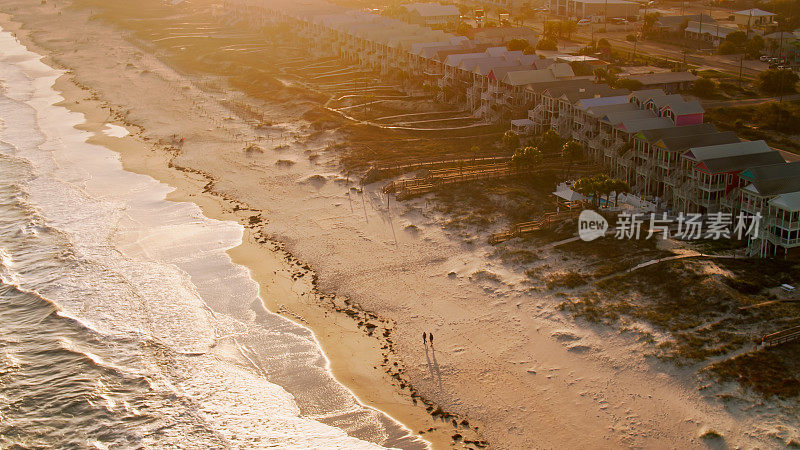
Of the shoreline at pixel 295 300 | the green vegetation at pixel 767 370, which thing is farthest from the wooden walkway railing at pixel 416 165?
the green vegetation at pixel 767 370

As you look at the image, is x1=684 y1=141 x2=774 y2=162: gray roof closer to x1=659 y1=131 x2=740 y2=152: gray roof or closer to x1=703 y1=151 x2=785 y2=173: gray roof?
x1=703 y1=151 x2=785 y2=173: gray roof

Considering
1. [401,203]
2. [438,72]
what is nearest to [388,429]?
[401,203]

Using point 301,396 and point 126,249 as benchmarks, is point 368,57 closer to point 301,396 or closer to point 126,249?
point 126,249

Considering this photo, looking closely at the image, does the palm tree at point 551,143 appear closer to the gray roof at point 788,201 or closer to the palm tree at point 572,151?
the palm tree at point 572,151

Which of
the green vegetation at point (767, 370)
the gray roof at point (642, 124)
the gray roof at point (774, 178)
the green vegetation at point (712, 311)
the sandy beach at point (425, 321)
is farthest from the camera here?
the gray roof at point (642, 124)

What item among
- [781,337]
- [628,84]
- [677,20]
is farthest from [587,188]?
[677,20]

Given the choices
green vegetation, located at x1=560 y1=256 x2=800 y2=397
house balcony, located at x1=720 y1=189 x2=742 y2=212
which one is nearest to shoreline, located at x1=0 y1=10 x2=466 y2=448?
green vegetation, located at x1=560 y1=256 x2=800 y2=397

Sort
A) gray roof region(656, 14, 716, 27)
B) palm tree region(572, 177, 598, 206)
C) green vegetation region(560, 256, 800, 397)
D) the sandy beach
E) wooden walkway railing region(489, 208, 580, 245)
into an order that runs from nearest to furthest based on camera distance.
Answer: the sandy beach, green vegetation region(560, 256, 800, 397), wooden walkway railing region(489, 208, 580, 245), palm tree region(572, 177, 598, 206), gray roof region(656, 14, 716, 27)
